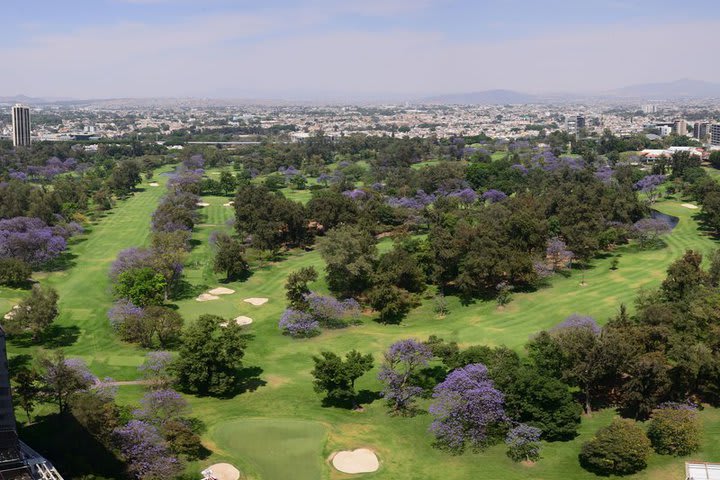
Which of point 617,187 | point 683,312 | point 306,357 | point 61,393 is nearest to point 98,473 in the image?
point 61,393

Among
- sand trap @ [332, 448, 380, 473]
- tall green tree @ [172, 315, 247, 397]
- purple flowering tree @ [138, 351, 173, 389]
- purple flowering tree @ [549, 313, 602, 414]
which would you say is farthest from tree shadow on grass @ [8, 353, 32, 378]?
purple flowering tree @ [549, 313, 602, 414]

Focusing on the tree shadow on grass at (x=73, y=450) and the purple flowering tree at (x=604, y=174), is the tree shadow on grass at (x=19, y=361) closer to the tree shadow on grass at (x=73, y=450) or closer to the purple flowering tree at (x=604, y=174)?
the tree shadow on grass at (x=73, y=450)

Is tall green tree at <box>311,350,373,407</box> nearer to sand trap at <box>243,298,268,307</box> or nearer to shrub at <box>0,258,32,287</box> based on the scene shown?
sand trap at <box>243,298,268,307</box>

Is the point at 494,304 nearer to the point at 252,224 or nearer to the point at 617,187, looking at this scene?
the point at 252,224

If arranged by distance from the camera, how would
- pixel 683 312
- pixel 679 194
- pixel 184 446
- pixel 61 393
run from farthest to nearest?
1. pixel 679 194
2. pixel 683 312
3. pixel 61 393
4. pixel 184 446

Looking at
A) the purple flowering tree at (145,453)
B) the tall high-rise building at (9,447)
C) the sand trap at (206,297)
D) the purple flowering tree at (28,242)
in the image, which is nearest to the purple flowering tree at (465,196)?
the sand trap at (206,297)

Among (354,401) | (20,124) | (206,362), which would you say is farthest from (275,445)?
(20,124)

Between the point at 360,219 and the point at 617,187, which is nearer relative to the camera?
the point at 360,219

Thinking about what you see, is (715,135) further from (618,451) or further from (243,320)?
(618,451)
